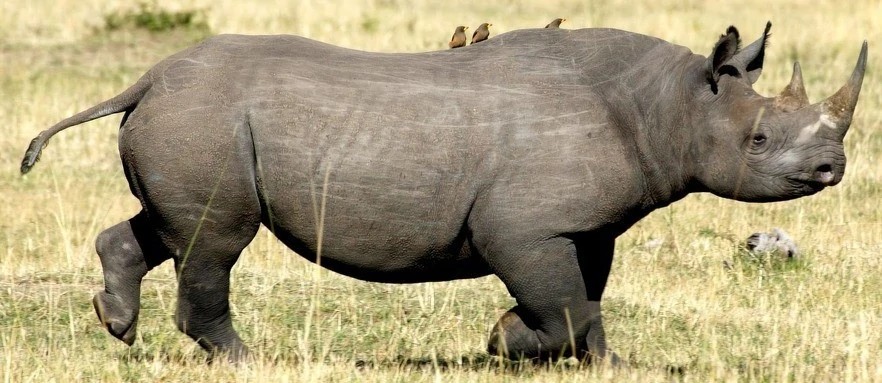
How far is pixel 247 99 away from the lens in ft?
20.3

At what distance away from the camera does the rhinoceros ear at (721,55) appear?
616cm

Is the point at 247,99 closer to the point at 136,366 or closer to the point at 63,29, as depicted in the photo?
the point at 136,366

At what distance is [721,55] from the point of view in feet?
20.6

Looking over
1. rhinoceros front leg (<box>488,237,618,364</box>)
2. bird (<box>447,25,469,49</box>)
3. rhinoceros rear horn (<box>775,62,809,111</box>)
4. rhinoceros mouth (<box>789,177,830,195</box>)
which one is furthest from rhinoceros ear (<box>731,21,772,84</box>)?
bird (<box>447,25,469,49</box>)

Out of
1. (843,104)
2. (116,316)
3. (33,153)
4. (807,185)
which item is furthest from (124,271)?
(843,104)

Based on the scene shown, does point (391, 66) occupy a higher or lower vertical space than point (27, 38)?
lower

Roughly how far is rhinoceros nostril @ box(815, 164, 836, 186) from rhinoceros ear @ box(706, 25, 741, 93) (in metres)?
0.57

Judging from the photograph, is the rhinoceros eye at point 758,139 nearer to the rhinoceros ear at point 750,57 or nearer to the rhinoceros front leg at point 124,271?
the rhinoceros ear at point 750,57

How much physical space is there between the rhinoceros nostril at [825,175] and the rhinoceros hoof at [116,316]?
126 inches

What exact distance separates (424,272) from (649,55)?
1413 mm

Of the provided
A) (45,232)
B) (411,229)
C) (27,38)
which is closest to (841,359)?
(411,229)

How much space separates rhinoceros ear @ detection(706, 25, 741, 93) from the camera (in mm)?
6160

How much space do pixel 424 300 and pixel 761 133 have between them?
2.57 meters

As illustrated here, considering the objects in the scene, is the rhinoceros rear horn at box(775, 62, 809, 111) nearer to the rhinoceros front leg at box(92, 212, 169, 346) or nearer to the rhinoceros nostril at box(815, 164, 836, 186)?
the rhinoceros nostril at box(815, 164, 836, 186)
